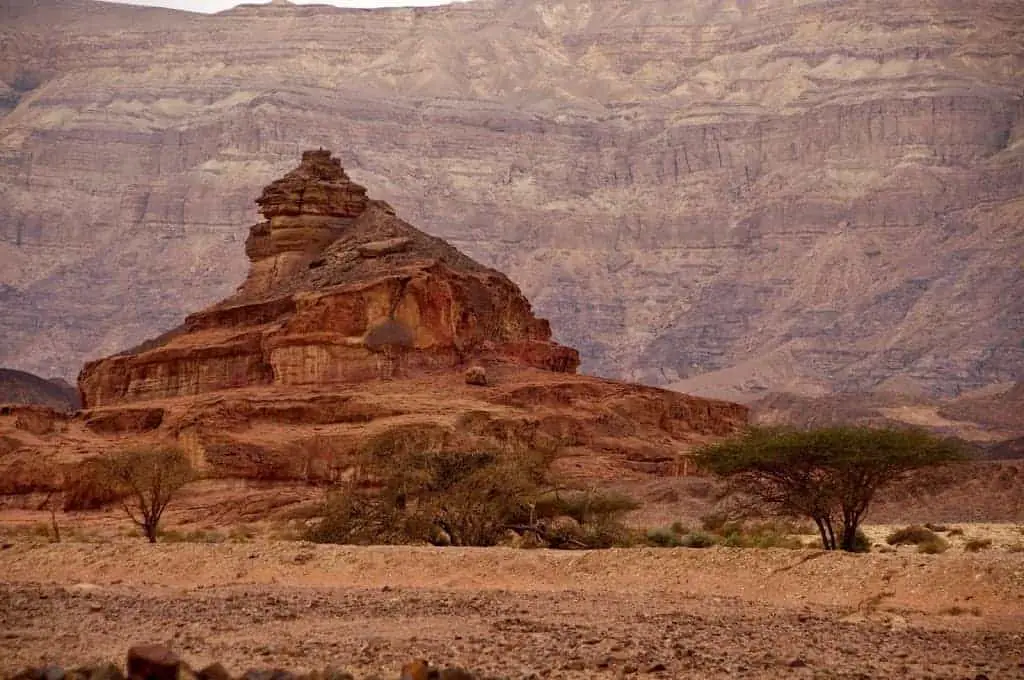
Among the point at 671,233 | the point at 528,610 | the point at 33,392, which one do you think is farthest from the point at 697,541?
the point at 671,233

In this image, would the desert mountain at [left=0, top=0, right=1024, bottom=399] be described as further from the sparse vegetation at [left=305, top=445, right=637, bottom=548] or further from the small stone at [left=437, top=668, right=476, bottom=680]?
the small stone at [left=437, top=668, right=476, bottom=680]

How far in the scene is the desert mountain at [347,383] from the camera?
49844 mm

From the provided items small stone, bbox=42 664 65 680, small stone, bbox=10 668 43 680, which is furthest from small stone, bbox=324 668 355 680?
small stone, bbox=10 668 43 680

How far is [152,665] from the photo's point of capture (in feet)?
45.6

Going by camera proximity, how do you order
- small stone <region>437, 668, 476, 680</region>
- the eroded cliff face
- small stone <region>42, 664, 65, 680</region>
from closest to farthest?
1. small stone <region>42, 664, 65, 680</region>
2. small stone <region>437, 668, 476, 680</region>
3. the eroded cliff face

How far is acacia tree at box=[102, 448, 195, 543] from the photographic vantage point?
39.1 m

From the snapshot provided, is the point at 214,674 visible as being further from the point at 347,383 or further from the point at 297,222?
the point at 297,222

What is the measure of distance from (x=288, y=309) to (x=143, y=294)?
122 metres

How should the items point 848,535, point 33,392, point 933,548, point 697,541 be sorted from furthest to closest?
point 33,392
point 697,541
point 848,535
point 933,548

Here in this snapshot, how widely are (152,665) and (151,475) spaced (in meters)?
27.0

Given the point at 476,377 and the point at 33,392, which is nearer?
the point at 476,377

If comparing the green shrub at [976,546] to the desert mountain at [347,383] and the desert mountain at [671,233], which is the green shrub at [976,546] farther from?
the desert mountain at [671,233]

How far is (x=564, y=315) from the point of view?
176 meters

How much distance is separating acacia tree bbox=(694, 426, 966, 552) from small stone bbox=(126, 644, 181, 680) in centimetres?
1864
